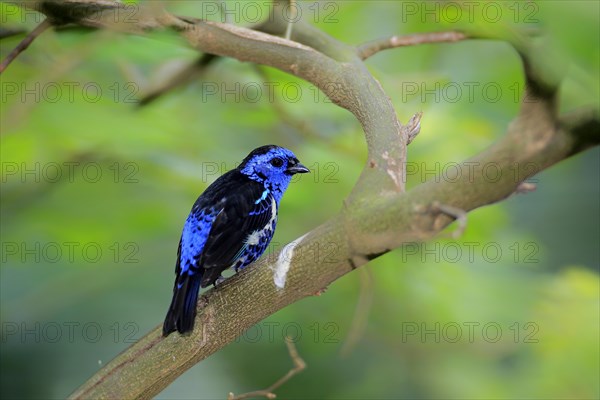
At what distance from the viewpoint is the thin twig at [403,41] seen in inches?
153

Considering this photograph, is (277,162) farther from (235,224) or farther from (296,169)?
→ (235,224)

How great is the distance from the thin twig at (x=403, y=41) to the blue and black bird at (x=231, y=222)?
867 millimetres

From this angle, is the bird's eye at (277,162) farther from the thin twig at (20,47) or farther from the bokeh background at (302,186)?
the thin twig at (20,47)

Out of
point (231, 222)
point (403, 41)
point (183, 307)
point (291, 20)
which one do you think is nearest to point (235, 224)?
point (231, 222)

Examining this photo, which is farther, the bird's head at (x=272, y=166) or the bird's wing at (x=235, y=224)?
the bird's head at (x=272, y=166)

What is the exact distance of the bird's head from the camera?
443cm

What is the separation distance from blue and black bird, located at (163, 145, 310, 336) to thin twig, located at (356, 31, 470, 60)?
867 millimetres

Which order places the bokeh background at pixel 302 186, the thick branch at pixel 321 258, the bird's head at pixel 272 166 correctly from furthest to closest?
the bird's head at pixel 272 166, the bokeh background at pixel 302 186, the thick branch at pixel 321 258

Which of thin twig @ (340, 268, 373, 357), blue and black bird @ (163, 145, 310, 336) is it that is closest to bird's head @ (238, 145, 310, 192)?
blue and black bird @ (163, 145, 310, 336)

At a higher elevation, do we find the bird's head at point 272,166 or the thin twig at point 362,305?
the bird's head at point 272,166

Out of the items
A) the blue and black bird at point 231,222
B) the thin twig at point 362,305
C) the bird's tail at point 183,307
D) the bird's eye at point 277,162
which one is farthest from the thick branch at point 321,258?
the bird's eye at point 277,162

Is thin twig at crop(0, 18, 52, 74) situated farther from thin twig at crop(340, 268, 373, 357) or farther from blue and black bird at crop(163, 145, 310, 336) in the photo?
thin twig at crop(340, 268, 373, 357)

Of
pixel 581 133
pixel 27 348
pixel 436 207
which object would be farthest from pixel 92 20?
pixel 27 348

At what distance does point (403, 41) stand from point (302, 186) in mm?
1098
